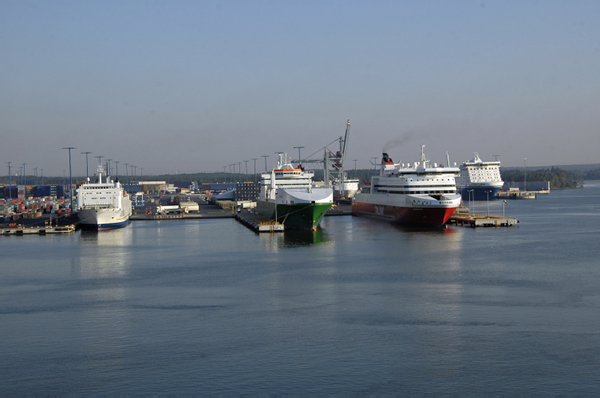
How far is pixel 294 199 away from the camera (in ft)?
135

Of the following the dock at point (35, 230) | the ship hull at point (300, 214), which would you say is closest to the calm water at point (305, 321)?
the ship hull at point (300, 214)

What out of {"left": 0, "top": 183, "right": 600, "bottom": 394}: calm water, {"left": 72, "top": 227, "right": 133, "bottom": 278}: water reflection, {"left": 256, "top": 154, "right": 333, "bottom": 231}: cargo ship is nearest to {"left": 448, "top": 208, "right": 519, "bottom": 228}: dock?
{"left": 256, "top": 154, "right": 333, "bottom": 231}: cargo ship

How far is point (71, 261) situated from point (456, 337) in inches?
793

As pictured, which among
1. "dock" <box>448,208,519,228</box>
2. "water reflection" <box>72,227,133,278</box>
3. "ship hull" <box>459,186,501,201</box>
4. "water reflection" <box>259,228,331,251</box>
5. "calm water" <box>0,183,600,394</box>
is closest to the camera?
"calm water" <box>0,183,600,394</box>

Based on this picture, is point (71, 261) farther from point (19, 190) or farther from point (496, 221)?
point (19, 190)

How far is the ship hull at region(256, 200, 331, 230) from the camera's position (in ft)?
133

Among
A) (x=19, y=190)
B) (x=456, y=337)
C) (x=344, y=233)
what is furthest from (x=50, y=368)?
(x=19, y=190)

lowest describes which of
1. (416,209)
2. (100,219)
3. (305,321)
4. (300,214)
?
(305,321)

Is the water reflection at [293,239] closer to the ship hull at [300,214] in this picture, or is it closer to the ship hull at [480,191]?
the ship hull at [300,214]

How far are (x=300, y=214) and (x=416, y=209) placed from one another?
26.7 feet

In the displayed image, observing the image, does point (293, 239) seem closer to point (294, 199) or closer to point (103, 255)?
point (294, 199)

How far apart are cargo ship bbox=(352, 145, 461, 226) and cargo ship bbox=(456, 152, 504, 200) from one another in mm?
40765

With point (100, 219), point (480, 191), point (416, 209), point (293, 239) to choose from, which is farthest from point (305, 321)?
point (480, 191)

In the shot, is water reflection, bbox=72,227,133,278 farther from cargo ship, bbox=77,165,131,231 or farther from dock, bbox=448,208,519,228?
dock, bbox=448,208,519,228
